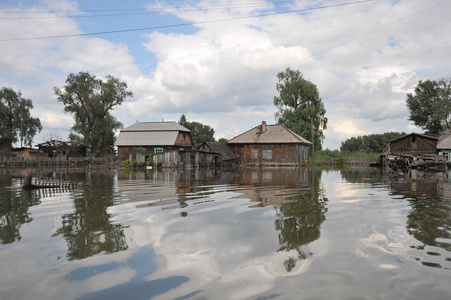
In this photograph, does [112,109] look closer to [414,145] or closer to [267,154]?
[267,154]

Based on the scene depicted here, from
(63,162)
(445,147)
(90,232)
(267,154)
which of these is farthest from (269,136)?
(90,232)

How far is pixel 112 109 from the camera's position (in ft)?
208

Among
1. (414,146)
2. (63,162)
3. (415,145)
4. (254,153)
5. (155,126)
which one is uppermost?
(155,126)

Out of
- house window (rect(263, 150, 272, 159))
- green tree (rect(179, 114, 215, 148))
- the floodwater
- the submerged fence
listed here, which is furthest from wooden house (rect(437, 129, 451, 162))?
green tree (rect(179, 114, 215, 148))

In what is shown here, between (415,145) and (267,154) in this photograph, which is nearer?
(415,145)

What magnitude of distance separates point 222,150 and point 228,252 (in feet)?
150

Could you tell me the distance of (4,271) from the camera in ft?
19.4

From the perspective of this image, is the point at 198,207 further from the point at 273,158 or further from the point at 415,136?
→ the point at 415,136

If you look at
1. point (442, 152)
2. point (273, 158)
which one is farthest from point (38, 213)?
point (442, 152)

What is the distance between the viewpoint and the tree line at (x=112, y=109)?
61.6 meters

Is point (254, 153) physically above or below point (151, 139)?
below

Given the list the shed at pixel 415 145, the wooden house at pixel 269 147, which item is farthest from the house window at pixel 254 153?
the shed at pixel 415 145

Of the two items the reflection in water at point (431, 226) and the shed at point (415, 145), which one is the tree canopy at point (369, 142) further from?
the reflection in water at point (431, 226)

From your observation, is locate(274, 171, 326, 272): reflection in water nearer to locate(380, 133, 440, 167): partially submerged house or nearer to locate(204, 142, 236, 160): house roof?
locate(204, 142, 236, 160): house roof
